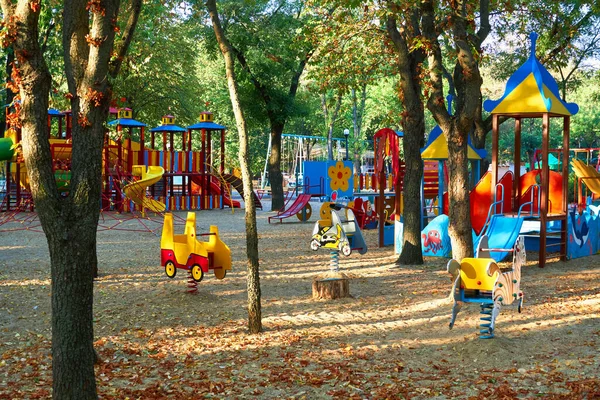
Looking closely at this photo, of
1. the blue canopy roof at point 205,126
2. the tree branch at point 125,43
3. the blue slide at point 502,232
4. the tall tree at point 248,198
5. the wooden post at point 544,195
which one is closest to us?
the tree branch at point 125,43

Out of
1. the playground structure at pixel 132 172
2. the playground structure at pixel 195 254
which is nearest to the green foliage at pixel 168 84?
the playground structure at pixel 132 172

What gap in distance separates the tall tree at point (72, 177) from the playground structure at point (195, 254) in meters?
4.48

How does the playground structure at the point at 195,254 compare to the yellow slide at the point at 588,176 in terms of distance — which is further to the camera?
the yellow slide at the point at 588,176

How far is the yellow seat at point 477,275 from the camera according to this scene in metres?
7.15

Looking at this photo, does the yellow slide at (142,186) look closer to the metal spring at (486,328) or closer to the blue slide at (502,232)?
the blue slide at (502,232)

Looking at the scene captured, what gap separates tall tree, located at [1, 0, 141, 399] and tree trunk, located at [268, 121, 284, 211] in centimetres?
2136

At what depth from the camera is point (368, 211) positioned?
21375 mm

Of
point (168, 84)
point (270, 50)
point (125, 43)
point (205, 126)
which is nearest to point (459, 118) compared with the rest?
point (125, 43)

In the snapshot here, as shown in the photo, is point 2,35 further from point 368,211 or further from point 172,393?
point 368,211

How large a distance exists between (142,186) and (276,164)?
20.8 ft

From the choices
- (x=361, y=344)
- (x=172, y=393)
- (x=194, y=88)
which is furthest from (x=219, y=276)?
(x=194, y=88)

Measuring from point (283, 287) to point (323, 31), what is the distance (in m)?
6.04

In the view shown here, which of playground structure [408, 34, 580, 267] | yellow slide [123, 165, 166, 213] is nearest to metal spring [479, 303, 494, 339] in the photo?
playground structure [408, 34, 580, 267]

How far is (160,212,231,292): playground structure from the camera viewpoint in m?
9.45
